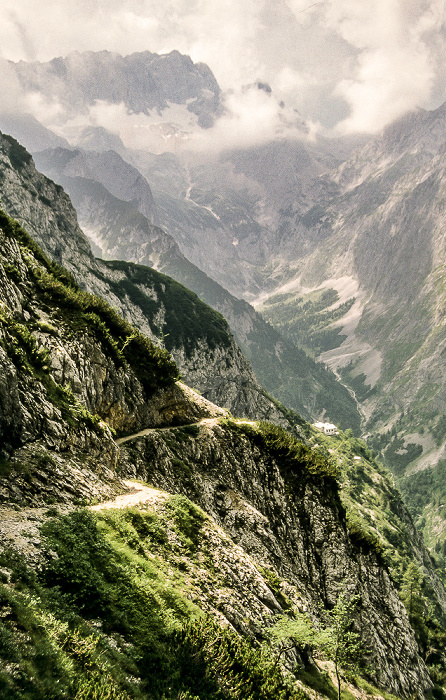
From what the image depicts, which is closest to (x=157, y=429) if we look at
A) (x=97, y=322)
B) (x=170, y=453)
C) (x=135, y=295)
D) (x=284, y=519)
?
(x=170, y=453)

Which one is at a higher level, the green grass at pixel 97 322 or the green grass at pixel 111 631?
the green grass at pixel 97 322

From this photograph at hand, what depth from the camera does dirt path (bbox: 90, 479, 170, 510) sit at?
908 inches

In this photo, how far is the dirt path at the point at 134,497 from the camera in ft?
75.7

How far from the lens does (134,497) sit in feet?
85.3

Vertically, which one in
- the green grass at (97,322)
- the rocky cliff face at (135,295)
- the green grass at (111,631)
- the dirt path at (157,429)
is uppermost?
the rocky cliff face at (135,295)

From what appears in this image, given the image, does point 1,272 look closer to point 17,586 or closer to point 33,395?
point 33,395

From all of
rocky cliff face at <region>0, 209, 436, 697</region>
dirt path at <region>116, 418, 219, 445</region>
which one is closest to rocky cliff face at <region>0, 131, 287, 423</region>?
rocky cliff face at <region>0, 209, 436, 697</region>

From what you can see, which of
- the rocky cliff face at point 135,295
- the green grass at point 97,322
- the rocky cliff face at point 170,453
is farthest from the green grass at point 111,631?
the rocky cliff face at point 135,295

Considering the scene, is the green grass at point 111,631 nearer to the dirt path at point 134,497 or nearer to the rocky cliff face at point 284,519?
the dirt path at point 134,497

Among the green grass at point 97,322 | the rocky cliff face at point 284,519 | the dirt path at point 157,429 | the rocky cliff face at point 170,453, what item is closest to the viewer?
the rocky cliff face at point 170,453

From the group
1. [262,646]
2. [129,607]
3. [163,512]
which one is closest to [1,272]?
[163,512]

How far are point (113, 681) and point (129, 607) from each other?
393 centimetres

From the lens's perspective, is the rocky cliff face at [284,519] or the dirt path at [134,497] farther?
the rocky cliff face at [284,519]

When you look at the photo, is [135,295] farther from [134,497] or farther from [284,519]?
[134,497]
